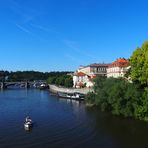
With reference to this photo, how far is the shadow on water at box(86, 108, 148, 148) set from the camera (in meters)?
36.0

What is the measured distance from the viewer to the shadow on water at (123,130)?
36.0 metres

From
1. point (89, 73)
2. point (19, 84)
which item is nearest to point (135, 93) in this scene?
point (89, 73)

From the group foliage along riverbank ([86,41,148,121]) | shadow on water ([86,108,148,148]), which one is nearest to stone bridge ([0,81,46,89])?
foliage along riverbank ([86,41,148,121])

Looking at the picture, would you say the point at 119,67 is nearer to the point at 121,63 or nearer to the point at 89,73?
the point at 121,63

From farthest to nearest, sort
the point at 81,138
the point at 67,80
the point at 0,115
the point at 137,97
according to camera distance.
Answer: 1. the point at 67,80
2. the point at 0,115
3. the point at 137,97
4. the point at 81,138

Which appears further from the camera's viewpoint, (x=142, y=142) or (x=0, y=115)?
(x=0, y=115)

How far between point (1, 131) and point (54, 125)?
23.7 feet

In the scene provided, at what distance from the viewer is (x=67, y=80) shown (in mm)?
124375

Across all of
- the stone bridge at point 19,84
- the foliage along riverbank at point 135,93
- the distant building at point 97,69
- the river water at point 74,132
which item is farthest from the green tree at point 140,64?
the stone bridge at point 19,84

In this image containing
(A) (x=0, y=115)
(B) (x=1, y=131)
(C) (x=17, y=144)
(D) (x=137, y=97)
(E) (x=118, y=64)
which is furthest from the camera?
(E) (x=118, y=64)

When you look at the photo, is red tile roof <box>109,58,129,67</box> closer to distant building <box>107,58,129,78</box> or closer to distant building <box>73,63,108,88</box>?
distant building <box>107,58,129,78</box>

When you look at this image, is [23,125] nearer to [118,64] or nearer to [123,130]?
[123,130]

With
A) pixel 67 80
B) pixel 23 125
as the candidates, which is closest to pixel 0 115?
pixel 23 125

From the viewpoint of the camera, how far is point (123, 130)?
41812 mm
